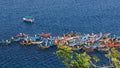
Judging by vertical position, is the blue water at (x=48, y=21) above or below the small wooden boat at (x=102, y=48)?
above

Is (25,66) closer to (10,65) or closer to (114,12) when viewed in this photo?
(10,65)

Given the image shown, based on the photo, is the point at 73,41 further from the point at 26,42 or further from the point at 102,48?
the point at 26,42

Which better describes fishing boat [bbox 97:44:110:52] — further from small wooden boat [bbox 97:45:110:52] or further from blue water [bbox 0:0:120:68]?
blue water [bbox 0:0:120:68]

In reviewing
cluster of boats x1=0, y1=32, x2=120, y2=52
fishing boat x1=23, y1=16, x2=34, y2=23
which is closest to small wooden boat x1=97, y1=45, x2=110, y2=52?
cluster of boats x1=0, y1=32, x2=120, y2=52

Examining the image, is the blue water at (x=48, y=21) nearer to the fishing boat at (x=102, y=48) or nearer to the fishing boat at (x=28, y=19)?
the fishing boat at (x=28, y=19)

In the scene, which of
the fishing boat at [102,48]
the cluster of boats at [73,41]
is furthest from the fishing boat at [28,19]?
the fishing boat at [102,48]
